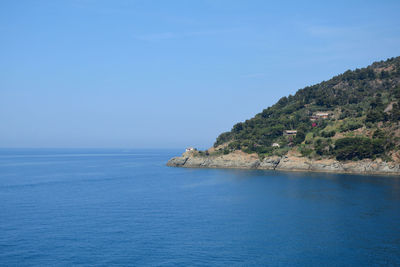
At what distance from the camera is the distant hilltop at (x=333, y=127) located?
3558 inches

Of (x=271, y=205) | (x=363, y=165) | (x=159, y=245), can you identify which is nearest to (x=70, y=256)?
(x=159, y=245)

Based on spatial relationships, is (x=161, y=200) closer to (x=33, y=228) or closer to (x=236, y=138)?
(x=33, y=228)

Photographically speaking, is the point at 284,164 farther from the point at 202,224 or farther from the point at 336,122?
the point at 202,224

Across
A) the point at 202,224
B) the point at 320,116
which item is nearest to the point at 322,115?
the point at 320,116

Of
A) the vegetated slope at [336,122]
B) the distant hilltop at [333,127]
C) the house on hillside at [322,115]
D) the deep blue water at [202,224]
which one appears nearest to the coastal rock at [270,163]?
the distant hilltop at [333,127]

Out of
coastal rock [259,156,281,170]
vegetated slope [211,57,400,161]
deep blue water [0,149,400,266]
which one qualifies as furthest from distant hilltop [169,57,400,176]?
deep blue water [0,149,400,266]

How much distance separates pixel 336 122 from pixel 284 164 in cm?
2129

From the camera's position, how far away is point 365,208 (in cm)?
5119

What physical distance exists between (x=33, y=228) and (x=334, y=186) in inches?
1992

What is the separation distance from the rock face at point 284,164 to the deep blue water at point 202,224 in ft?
46.7

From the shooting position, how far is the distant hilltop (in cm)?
9038

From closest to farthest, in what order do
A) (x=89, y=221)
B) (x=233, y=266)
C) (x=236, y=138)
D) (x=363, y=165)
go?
1. (x=233, y=266)
2. (x=89, y=221)
3. (x=363, y=165)
4. (x=236, y=138)

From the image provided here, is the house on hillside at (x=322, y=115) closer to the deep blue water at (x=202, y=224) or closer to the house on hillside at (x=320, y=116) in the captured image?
the house on hillside at (x=320, y=116)

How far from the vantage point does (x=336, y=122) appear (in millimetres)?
108625
